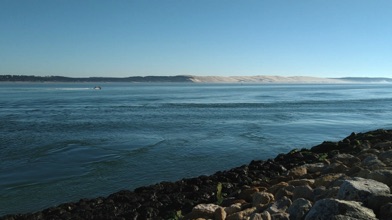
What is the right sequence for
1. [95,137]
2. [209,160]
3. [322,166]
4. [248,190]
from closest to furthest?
[248,190] < [322,166] < [209,160] < [95,137]

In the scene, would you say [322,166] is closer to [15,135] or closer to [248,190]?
[248,190]

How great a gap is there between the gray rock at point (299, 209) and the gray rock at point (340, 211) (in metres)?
0.52

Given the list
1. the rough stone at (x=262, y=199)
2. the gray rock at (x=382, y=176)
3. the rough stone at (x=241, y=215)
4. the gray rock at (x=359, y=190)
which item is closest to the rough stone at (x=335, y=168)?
the gray rock at (x=382, y=176)

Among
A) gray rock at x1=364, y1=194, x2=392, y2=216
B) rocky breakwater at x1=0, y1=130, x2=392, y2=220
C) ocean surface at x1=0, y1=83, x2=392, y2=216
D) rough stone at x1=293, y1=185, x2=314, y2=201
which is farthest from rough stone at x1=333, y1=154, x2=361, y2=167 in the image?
gray rock at x1=364, y1=194, x2=392, y2=216

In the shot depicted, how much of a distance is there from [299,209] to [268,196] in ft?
4.91

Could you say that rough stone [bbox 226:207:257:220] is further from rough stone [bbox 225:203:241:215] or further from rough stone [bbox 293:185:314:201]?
rough stone [bbox 293:185:314:201]

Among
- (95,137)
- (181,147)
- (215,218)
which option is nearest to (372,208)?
(215,218)

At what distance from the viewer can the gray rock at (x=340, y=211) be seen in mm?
4086

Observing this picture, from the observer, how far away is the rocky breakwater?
180 inches

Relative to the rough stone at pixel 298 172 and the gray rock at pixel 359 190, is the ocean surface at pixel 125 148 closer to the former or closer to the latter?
the rough stone at pixel 298 172

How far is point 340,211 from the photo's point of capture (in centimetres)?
414

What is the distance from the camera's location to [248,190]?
296 inches

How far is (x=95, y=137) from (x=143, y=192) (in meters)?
9.84

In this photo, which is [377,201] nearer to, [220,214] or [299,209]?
[299,209]
